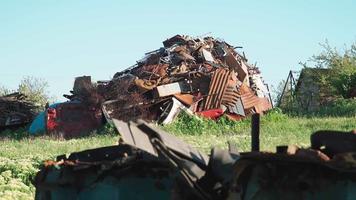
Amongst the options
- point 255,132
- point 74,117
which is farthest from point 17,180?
point 74,117

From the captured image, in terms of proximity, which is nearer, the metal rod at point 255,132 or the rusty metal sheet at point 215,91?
the metal rod at point 255,132

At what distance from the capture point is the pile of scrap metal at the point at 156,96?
25188 mm

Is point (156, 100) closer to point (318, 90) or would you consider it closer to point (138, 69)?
point (138, 69)

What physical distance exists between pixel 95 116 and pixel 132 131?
22.4 metres

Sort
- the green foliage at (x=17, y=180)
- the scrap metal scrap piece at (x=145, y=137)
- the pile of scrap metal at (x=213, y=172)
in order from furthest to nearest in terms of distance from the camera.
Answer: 1. the green foliage at (x=17, y=180)
2. the scrap metal scrap piece at (x=145, y=137)
3. the pile of scrap metal at (x=213, y=172)

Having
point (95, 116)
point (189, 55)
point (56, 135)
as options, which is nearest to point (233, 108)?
point (189, 55)

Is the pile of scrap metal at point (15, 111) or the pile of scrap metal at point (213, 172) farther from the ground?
the pile of scrap metal at point (213, 172)

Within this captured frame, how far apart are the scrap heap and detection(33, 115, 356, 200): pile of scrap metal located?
20.3 meters

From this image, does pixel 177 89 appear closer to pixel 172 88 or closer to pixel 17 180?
pixel 172 88

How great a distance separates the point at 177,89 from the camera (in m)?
26.0

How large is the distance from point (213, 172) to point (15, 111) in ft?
94.0

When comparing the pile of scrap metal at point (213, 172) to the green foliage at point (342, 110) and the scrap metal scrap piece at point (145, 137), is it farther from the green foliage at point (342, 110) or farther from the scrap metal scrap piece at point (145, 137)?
the green foliage at point (342, 110)

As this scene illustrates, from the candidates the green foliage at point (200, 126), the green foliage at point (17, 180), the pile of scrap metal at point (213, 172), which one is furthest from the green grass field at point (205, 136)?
the pile of scrap metal at point (213, 172)

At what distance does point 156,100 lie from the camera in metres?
25.5
